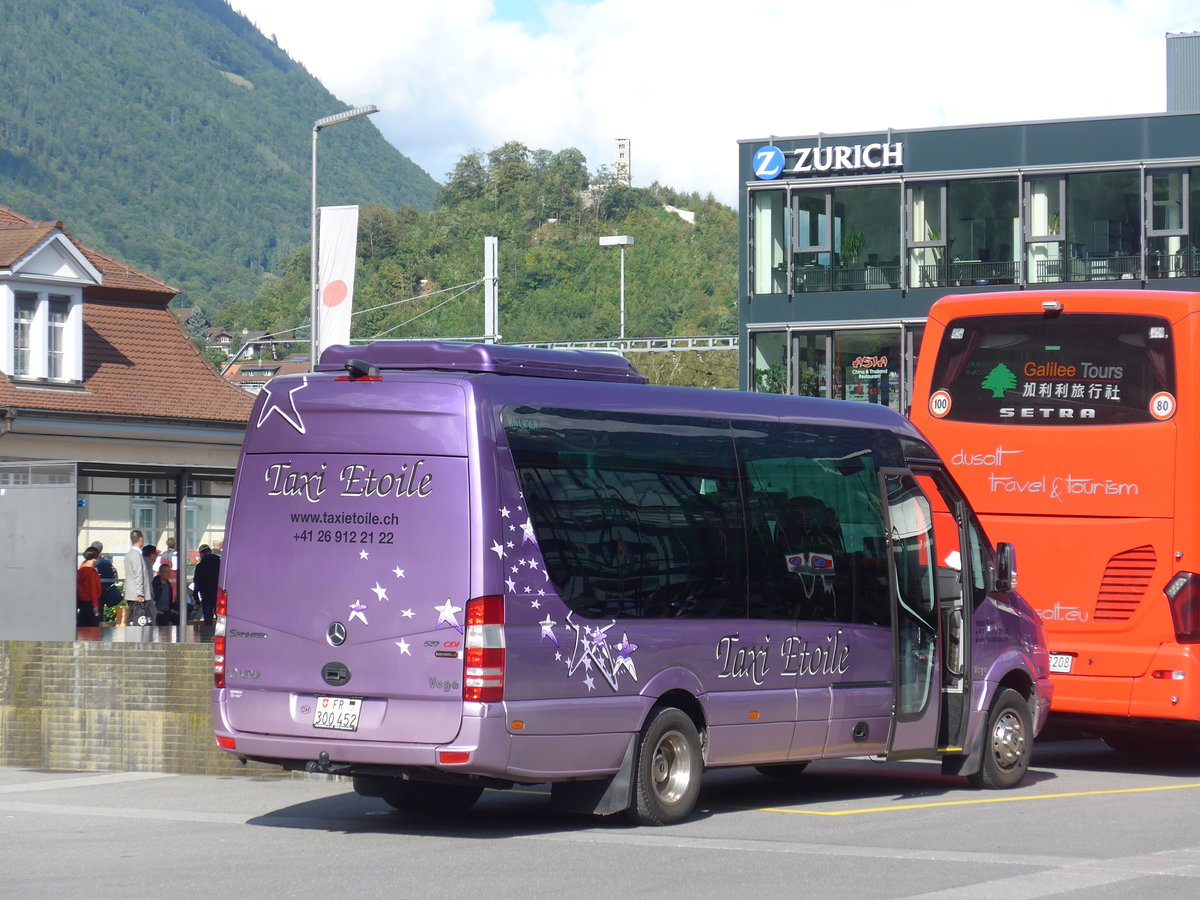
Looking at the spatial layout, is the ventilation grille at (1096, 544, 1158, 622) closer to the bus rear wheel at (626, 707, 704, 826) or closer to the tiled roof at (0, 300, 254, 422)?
the bus rear wheel at (626, 707, 704, 826)

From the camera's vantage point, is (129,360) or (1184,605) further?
(129,360)

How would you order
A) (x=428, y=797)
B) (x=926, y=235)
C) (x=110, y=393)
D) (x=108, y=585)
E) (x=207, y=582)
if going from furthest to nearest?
(x=926, y=235) < (x=110, y=393) < (x=108, y=585) < (x=207, y=582) < (x=428, y=797)

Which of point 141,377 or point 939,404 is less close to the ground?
point 141,377

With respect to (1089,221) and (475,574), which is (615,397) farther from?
(1089,221)

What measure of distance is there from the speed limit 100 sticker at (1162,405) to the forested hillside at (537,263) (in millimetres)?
108013

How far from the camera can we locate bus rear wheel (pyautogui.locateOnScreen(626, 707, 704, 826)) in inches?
431

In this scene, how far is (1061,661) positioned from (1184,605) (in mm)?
1175

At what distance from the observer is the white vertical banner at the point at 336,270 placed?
1124 inches

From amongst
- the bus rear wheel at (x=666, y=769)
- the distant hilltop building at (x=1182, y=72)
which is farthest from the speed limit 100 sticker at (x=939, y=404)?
the distant hilltop building at (x=1182, y=72)

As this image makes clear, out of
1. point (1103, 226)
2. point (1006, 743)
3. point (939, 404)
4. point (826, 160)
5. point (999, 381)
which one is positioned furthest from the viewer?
point (826, 160)

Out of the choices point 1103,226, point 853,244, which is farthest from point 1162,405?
point 853,244

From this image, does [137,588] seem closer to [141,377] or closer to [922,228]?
[141,377]

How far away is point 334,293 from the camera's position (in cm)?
2898

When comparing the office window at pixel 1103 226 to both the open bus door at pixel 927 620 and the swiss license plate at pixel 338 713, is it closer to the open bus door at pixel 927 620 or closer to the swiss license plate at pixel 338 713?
the open bus door at pixel 927 620
